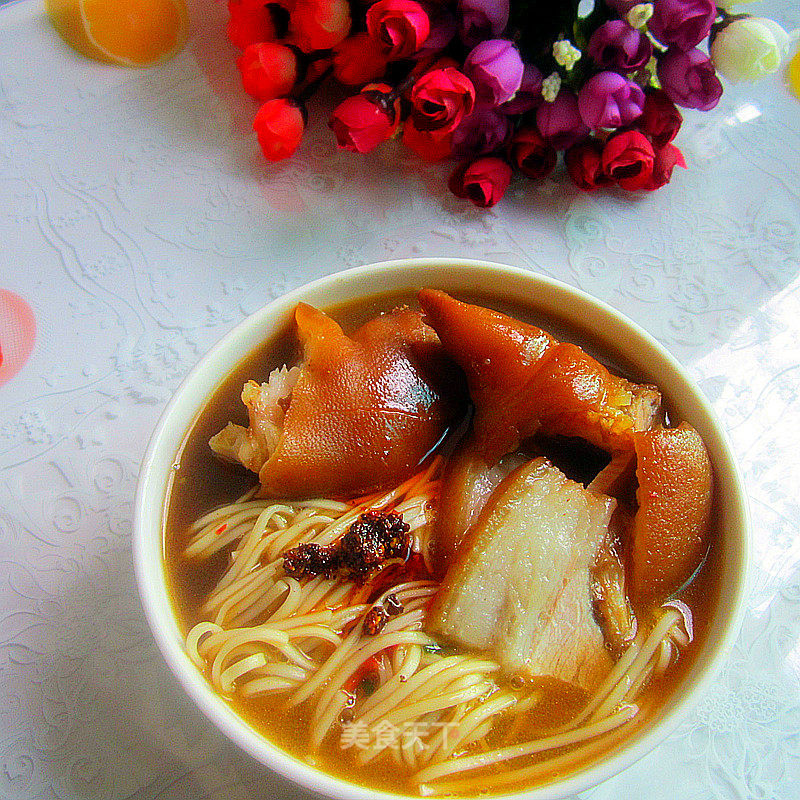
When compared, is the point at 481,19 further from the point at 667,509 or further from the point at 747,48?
the point at 667,509

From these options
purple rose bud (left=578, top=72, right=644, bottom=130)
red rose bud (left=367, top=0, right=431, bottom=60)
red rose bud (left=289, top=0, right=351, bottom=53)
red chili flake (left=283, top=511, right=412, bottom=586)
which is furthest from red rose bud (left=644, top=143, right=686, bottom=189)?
red chili flake (left=283, top=511, right=412, bottom=586)

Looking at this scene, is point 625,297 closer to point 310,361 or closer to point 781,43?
point 781,43

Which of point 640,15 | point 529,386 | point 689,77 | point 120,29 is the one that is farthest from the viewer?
point 120,29

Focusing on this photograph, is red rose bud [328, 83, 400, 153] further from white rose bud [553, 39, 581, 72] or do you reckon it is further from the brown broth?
the brown broth

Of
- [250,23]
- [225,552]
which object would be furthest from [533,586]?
[250,23]

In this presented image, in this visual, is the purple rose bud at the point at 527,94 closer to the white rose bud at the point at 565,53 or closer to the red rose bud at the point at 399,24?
the white rose bud at the point at 565,53

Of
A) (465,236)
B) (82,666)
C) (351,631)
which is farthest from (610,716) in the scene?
(465,236)
